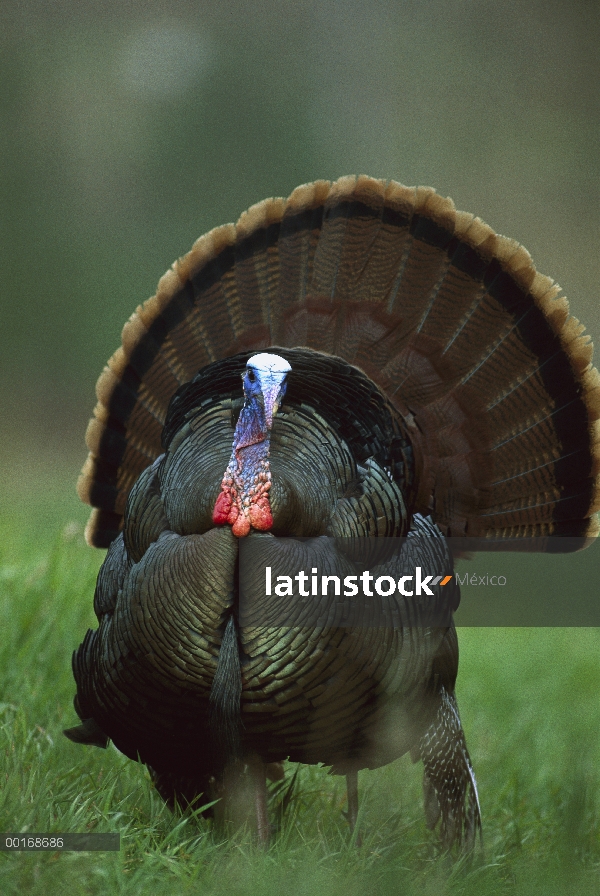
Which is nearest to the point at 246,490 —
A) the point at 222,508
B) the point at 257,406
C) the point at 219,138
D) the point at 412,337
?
the point at 222,508

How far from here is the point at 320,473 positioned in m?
1.93

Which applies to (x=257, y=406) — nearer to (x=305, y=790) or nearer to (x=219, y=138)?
(x=305, y=790)

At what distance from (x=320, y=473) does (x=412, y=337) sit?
0.69 meters

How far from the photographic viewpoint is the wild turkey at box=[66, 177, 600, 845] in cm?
181

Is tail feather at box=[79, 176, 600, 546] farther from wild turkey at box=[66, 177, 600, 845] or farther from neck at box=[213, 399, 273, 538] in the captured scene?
neck at box=[213, 399, 273, 538]

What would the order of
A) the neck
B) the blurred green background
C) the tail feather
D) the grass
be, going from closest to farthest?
the grass
the neck
the tail feather
the blurred green background

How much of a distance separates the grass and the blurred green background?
345 mm

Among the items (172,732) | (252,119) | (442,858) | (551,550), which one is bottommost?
(442,858)

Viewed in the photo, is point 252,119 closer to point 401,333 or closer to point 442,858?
point 401,333

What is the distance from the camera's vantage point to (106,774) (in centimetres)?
223

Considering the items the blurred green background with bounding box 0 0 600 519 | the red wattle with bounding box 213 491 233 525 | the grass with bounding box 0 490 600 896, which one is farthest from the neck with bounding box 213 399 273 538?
the blurred green background with bounding box 0 0 600 519

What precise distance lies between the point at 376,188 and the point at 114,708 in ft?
4.55

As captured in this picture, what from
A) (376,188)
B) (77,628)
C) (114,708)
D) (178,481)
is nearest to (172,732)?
(114,708)

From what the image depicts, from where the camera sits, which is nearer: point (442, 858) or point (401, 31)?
point (442, 858)
